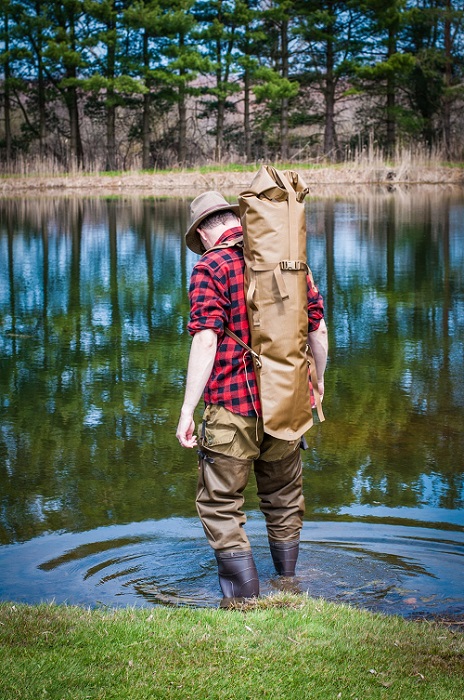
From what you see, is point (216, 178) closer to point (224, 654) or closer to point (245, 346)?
point (245, 346)

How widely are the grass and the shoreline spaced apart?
33674 millimetres

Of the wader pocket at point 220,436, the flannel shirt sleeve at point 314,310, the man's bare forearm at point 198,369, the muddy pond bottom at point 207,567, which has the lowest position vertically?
the muddy pond bottom at point 207,567

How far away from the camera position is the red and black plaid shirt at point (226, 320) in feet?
13.7

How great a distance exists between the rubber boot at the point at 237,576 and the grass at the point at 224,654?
0.29 metres

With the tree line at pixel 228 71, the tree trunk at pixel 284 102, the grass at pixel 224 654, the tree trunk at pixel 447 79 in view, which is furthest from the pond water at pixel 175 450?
the tree trunk at pixel 284 102

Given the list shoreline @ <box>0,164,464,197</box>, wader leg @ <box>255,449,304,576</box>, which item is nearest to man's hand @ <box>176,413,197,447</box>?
wader leg @ <box>255,449,304,576</box>

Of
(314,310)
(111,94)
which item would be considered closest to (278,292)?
(314,310)

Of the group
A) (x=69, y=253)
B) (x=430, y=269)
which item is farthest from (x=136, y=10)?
(x=430, y=269)

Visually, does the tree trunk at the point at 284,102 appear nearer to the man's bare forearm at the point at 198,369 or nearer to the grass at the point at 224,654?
the man's bare forearm at the point at 198,369

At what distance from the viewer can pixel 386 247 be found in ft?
58.0

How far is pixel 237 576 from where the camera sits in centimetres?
433

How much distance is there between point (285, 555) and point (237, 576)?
1.13 feet

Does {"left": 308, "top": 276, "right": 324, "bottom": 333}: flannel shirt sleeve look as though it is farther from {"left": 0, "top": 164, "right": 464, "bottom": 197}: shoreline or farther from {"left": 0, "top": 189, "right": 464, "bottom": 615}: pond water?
{"left": 0, "top": 164, "right": 464, "bottom": 197}: shoreline

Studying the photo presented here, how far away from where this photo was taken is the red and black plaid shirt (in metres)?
4.19
